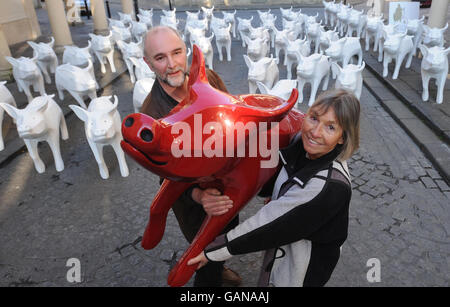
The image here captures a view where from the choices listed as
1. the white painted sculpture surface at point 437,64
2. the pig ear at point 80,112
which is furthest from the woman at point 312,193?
the white painted sculpture surface at point 437,64

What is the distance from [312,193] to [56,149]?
4.00 metres

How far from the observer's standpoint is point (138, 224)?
344cm

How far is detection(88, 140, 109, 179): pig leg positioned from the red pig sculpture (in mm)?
2907

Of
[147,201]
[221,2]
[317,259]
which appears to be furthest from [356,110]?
[221,2]

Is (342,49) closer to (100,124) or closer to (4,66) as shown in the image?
(100,124)

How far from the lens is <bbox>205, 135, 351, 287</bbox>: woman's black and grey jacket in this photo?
1301mm

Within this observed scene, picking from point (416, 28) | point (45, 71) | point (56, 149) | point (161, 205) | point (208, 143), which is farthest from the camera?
point (416, 28)

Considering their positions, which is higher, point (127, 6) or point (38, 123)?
point (127, 6)

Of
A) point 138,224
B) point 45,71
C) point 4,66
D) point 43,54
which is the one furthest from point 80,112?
point 4,66

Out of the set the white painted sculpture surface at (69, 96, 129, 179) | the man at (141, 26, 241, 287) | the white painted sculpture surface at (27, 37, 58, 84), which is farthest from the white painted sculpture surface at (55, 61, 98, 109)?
the man at (141, 26, 241, 287)

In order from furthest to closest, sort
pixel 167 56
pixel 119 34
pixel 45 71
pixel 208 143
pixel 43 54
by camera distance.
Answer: pixel 119 34 → pixel 45 71 → pixel 43 54 → pixel 167 56 → pixel 208 143

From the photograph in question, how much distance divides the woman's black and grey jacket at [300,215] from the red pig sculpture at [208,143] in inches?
3.5

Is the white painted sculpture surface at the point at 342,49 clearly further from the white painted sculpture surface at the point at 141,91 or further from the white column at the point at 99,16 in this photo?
the white column at the point at 99,16

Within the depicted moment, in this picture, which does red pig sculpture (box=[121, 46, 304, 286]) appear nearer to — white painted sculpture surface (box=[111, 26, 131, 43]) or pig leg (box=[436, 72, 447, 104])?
pig leg (box=[436, 72, 447, 104])
